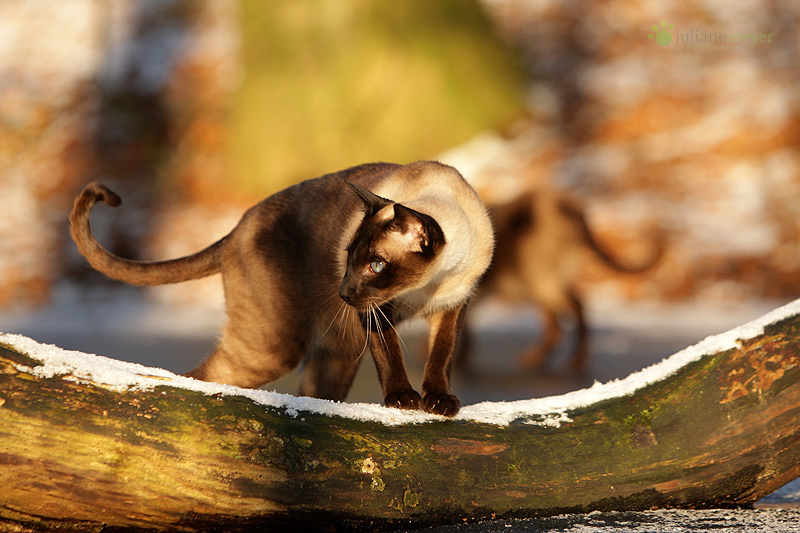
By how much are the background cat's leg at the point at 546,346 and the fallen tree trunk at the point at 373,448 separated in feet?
7.34

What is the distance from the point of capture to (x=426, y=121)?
6660 mm

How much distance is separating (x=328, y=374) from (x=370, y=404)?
1.96ft

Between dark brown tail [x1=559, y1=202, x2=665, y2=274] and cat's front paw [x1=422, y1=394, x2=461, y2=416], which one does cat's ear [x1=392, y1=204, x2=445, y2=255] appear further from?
dark brown tail [x1=559, y1=202, x2=665, y2=274]

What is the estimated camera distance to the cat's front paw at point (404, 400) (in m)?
1.55

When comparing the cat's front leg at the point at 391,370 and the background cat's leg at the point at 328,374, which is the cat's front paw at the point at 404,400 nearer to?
the cat's front leg at the point at 391,370

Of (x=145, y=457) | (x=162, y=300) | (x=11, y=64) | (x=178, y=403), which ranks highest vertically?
(x=11, y=64)

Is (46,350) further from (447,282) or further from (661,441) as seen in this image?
(661,441)

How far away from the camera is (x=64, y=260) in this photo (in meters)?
6.59

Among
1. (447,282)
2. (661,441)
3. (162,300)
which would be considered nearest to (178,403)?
(447,282)

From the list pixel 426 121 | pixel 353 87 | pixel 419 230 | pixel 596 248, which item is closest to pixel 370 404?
pixel 419 230

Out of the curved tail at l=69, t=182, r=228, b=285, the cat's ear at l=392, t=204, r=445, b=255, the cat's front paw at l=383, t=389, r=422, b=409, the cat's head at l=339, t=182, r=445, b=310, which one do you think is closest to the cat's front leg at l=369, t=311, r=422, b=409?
the cat's front paw at l=383, t=389, r=422, b=409

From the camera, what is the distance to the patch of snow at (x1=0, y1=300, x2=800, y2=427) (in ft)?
3.93

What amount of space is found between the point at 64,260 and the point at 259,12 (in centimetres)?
300

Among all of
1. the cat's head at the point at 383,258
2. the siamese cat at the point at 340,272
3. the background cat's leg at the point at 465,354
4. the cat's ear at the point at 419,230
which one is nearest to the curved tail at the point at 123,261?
the siamese cat at the point at 340,272
